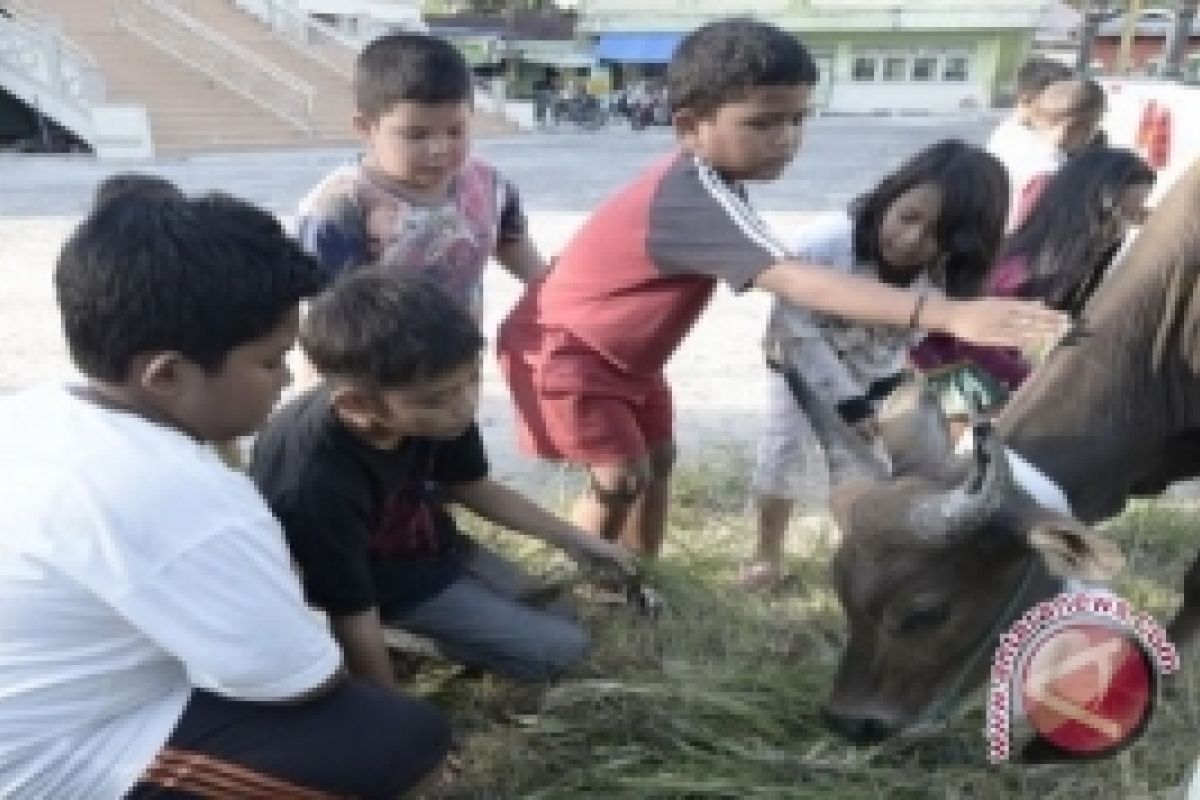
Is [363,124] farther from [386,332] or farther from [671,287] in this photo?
[386,332]

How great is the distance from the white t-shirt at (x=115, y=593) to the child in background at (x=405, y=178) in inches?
43.0

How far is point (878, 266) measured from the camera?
125 inches

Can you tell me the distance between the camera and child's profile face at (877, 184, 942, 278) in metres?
2.99

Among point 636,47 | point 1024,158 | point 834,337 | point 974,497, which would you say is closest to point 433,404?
point 974,497

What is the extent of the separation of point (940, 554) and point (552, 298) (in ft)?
4.33

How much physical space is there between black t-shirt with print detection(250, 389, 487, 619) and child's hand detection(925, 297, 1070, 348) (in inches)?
47.7

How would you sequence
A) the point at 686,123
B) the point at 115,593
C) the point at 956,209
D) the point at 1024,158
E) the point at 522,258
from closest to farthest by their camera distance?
the point at 115,593 → the point at 686,123 → the point at 956,209 → the point at 522,258 → the point at 1024,158

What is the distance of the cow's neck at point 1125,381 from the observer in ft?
8.39

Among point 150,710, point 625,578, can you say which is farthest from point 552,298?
point 150,710

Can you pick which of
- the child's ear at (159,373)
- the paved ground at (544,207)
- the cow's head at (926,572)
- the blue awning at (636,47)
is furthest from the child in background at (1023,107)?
the blue awning at (636,47)

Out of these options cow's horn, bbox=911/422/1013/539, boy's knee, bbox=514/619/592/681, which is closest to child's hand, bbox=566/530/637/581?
boy's knee, bbox=514/619/592/681

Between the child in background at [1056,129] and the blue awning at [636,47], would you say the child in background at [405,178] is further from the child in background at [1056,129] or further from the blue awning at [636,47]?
the blue awning at [636,47]

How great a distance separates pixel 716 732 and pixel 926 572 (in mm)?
714

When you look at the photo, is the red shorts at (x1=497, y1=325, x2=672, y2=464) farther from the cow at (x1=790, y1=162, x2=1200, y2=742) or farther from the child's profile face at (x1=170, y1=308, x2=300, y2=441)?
the child's profile face at (x1=170, y1=308, x2=300, y2=441)
